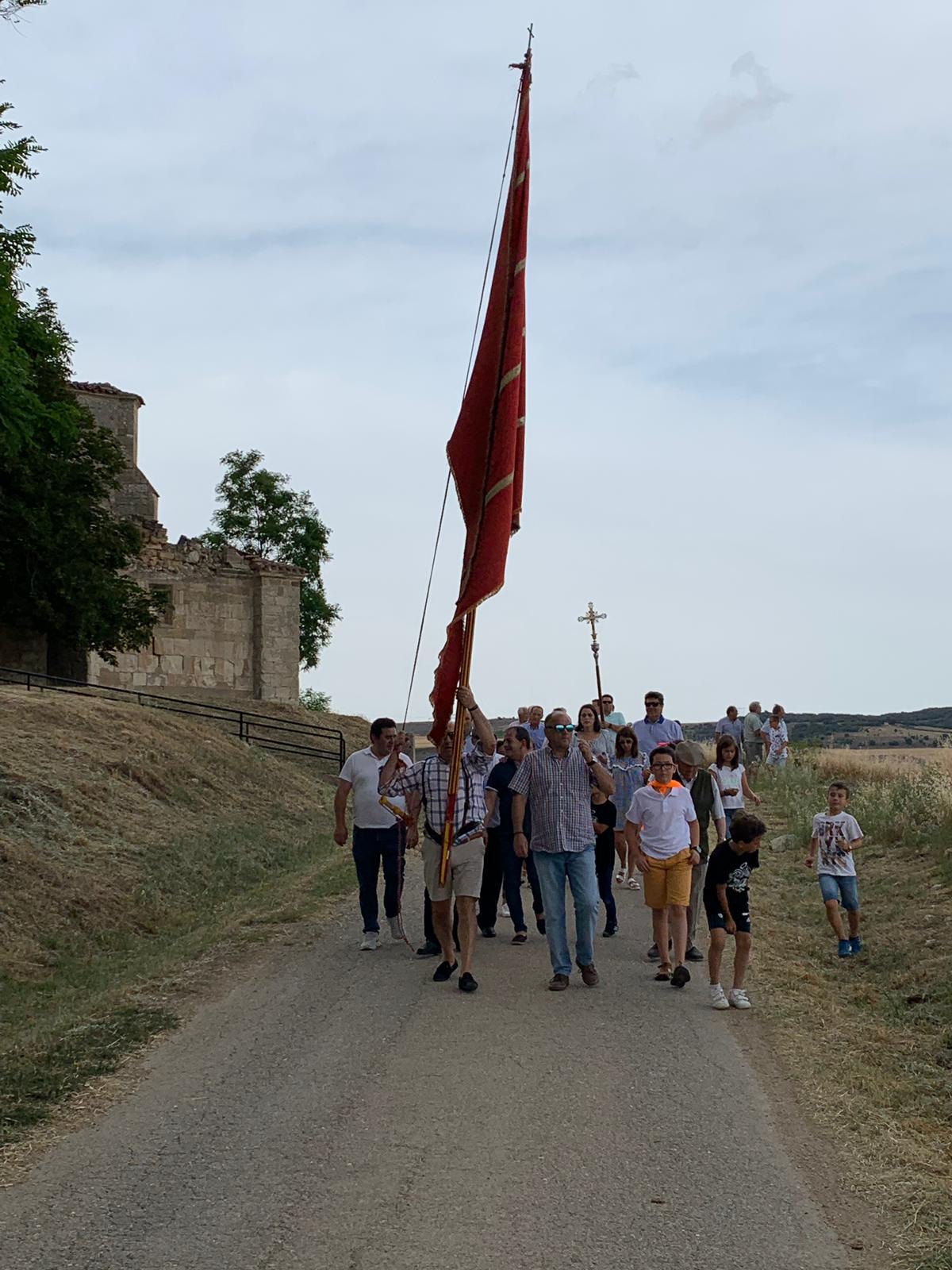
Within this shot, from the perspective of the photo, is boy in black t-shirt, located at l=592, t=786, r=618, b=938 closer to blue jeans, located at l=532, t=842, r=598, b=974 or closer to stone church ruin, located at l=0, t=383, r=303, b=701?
blue jeans, located at l=532, t=842, r=598, b=974

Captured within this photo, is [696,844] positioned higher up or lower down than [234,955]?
higher up

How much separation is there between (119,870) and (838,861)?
26.1ft

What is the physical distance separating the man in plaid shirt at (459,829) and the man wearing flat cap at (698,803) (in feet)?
5.34

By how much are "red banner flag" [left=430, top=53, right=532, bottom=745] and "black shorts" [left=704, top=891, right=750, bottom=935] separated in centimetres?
239

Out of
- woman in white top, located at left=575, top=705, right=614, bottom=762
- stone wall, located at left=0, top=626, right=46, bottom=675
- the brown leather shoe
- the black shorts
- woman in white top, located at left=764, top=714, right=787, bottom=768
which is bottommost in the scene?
the brown leather shoe

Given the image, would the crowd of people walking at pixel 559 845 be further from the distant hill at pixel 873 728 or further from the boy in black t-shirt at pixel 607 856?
the distant hill at pixel 873 728

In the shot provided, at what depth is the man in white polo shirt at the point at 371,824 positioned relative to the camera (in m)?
11.6

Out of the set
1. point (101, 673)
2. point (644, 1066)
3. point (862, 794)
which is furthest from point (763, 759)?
point (644, 1066)

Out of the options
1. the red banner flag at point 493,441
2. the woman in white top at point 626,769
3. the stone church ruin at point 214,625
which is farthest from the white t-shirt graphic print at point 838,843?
the stone church ruin at point 214,625

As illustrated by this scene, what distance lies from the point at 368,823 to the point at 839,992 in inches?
157

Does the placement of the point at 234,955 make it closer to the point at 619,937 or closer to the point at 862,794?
the point at 619,937

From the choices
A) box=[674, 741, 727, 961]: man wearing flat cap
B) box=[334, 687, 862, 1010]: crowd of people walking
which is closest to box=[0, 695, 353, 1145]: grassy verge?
box=[334, 687, 862, 1010]: crowd of people walking

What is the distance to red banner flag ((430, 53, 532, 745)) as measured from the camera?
10453mm

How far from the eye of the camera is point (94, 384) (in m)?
44.2
